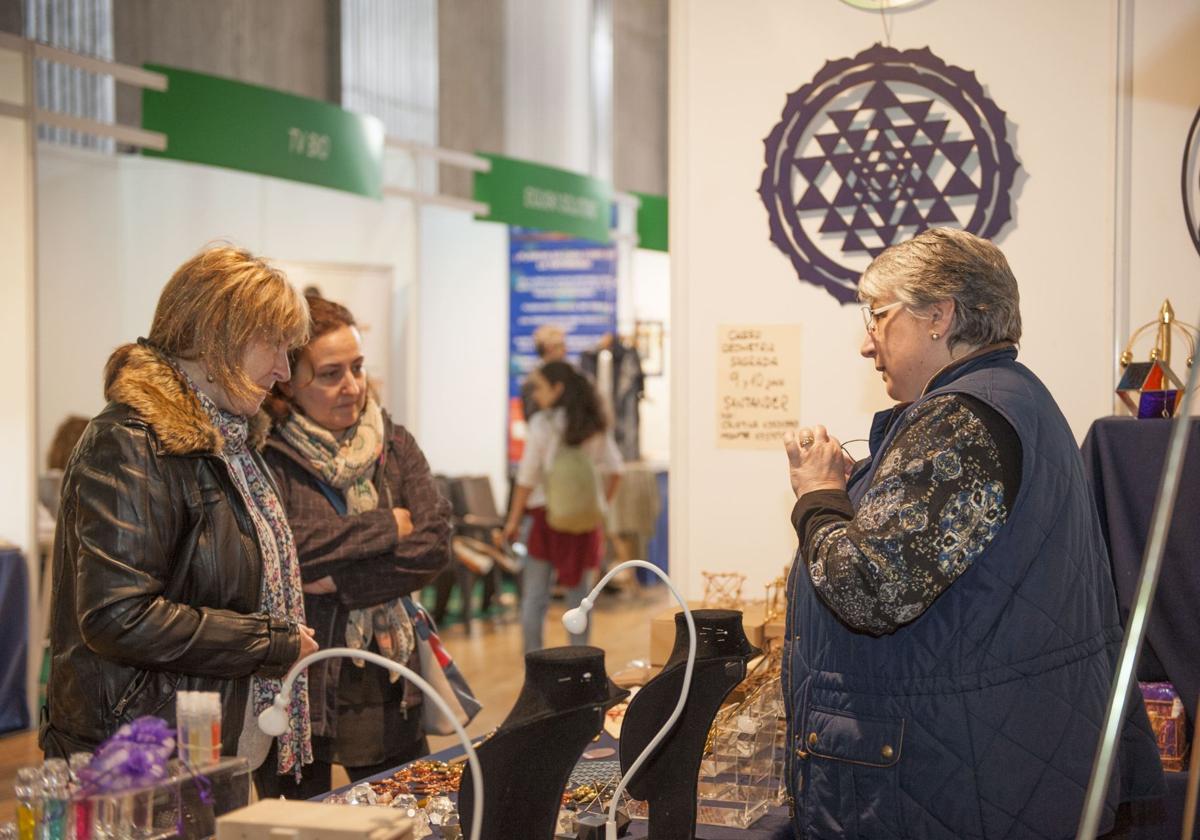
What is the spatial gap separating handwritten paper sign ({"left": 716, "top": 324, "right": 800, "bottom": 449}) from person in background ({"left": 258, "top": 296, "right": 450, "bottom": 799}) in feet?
3.52

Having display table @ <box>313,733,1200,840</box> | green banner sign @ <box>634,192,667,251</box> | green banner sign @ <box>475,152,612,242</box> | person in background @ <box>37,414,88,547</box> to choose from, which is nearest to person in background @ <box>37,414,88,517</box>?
person in background @ <box>37,414,88,547</box>

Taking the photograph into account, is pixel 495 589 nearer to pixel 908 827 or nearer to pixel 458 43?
pixel 458 43

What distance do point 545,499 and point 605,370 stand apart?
458cm

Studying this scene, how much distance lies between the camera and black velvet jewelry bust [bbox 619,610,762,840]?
1.94m

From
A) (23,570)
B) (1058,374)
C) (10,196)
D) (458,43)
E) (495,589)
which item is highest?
(458,43)

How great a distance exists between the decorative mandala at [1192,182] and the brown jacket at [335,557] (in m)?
1.94

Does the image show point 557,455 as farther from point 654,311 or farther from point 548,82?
point 548,82

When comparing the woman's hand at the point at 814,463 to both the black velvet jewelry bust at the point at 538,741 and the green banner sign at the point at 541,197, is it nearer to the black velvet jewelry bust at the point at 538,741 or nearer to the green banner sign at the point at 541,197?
the black velvet jewelry bust at the point at 538,741

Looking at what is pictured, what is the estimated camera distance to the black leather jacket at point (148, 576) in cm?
194

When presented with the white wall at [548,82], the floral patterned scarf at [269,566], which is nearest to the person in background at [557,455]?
the floral patterned scarf at [269,566]

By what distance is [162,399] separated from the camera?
204 centimetres

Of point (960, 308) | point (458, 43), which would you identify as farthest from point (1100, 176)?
point (458, 43)

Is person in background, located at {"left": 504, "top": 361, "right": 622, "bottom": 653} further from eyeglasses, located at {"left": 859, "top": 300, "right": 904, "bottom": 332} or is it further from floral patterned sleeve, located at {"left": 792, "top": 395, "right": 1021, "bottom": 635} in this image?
floral patterned sleeve, located at {"left": 792, "top": 395, "right": 1021, "bottom": 635}

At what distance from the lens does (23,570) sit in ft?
18.0
